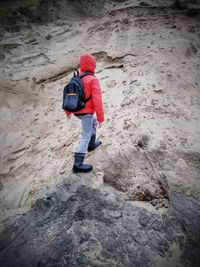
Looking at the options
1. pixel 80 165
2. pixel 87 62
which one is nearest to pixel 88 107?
pixel 87 62

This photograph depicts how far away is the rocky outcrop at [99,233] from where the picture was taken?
108 inches

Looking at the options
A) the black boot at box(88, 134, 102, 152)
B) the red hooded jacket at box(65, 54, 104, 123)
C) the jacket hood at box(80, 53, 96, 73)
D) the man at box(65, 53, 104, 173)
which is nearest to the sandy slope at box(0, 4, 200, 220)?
the black boot at box(88, 134, 102, 152)

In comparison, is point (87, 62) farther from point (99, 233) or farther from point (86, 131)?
point (99, 233)

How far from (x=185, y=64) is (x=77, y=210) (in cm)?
403

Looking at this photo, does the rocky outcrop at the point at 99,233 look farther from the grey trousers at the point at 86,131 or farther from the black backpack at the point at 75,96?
the black backpack at the point at 75,96

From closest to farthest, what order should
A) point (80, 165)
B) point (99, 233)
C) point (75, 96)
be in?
point (99, 233), point (75, 96), point (80, 165)

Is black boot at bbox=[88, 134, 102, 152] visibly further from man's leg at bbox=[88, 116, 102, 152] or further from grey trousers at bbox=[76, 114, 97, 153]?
grey trousers at bbox=[76, 114, 97, 153]

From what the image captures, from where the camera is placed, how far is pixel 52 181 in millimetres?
3770

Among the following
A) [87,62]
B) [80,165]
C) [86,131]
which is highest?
[87,62]

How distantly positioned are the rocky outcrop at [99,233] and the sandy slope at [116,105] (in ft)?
1.00

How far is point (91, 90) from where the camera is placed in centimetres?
344

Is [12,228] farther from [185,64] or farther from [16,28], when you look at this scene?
[16,28]

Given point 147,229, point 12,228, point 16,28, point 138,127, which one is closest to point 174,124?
point 138,127

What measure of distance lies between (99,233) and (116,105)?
2.63 m
